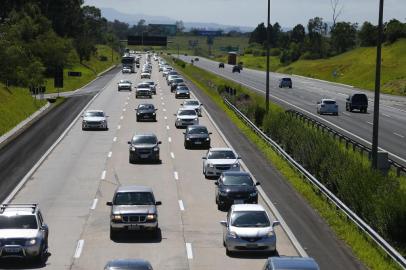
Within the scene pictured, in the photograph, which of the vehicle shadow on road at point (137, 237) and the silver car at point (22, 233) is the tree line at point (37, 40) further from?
the silver car at point (22, 233)

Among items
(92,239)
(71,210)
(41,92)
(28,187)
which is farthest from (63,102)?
(92,239)

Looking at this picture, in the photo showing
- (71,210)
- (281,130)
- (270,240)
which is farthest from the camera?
(281,130)

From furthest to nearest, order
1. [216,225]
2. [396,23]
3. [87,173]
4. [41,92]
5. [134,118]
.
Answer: [396,23]
[41,92]
[134,118]
[87,173]
[216,225]

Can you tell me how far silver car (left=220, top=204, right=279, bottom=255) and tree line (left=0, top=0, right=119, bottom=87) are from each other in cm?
6585

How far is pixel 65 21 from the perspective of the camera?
169 m

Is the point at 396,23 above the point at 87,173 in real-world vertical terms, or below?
above

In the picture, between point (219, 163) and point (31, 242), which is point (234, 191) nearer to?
point (219, 163)

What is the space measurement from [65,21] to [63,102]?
9137 centimetres

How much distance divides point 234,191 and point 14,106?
39712 millimetres

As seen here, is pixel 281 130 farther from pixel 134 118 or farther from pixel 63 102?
pixel 63 102

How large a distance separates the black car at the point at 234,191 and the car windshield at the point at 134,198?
442 centimetres

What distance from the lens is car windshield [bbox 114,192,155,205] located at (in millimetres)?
25844

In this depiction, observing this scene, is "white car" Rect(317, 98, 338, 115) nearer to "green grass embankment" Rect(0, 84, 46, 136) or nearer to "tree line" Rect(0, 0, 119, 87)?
"green grass embankment" Rect(0, 84, 46, 136)

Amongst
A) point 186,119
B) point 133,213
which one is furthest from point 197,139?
point 133,213
